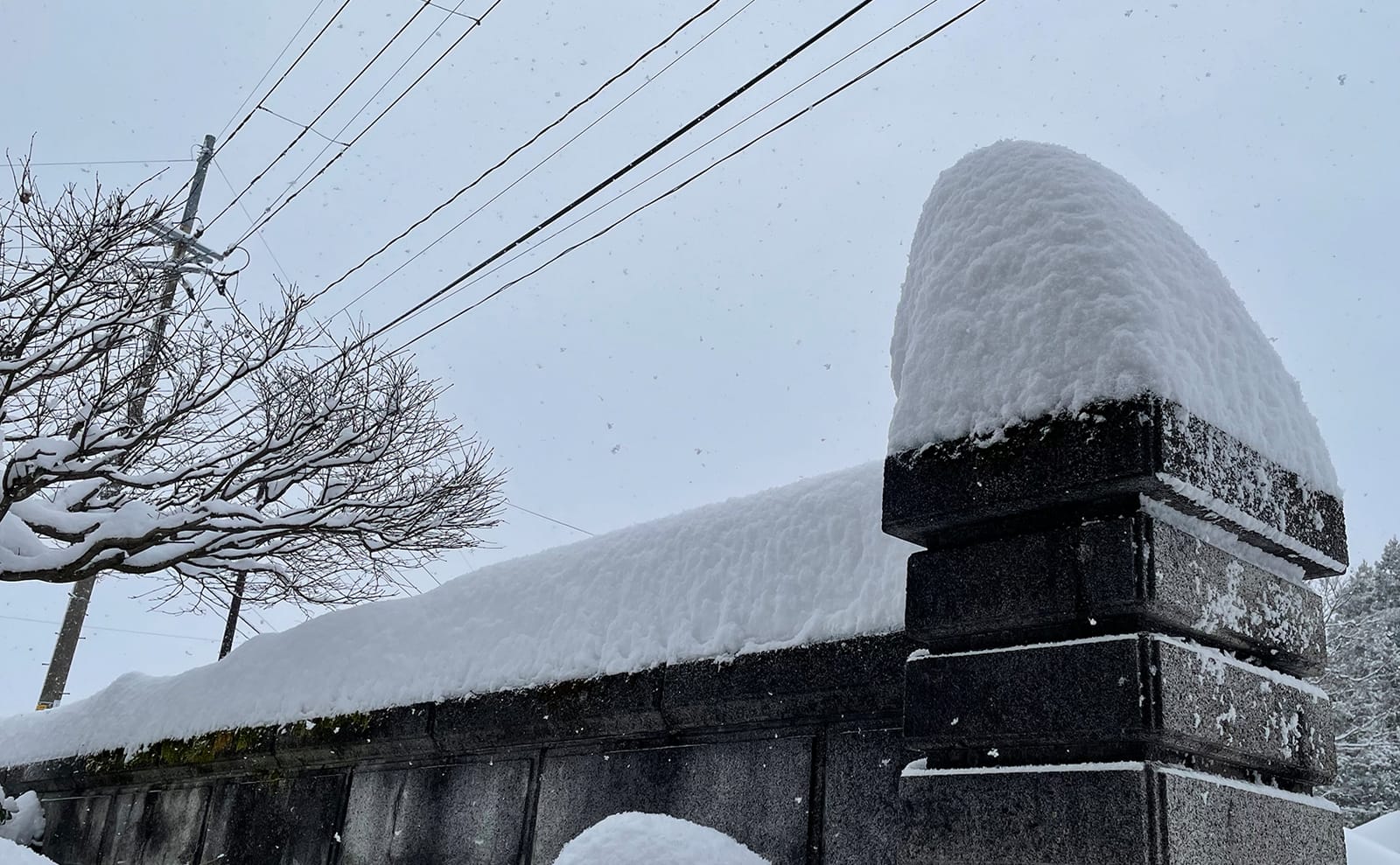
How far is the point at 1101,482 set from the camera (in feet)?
8.03

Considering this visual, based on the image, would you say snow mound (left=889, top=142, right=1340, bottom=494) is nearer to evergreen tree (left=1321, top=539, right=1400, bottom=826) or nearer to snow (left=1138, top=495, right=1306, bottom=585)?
snow (left=1138, top=495, right=1306, bottom=585)

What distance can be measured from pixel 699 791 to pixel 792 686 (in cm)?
69

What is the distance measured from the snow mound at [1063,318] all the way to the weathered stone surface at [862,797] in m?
1.05

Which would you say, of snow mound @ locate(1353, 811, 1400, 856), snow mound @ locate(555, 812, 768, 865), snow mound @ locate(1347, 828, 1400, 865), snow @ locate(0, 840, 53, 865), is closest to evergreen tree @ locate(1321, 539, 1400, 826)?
snow mound @ locate(1353, 811, 1400, 856)

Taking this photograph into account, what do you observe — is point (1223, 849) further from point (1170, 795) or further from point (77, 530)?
point (77, 530)

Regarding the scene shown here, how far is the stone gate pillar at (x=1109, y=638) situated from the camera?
234 centimetres

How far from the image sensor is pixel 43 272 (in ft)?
27.1

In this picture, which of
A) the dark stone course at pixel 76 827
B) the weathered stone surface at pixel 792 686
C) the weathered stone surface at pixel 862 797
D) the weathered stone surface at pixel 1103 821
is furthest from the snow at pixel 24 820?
the weathered stone surface at pixel 1103 821

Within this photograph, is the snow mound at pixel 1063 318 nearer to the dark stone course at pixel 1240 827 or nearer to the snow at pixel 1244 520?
the snow at pixel 1244 520

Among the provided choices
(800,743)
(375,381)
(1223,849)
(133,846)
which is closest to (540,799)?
(800,743)

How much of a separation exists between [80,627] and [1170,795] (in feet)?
63.1

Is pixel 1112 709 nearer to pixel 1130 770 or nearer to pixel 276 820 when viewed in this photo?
pixel 1130 770

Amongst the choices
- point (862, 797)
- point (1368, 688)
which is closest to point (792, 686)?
point (862, 797)

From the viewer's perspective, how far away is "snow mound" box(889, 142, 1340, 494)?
2.59 metres
